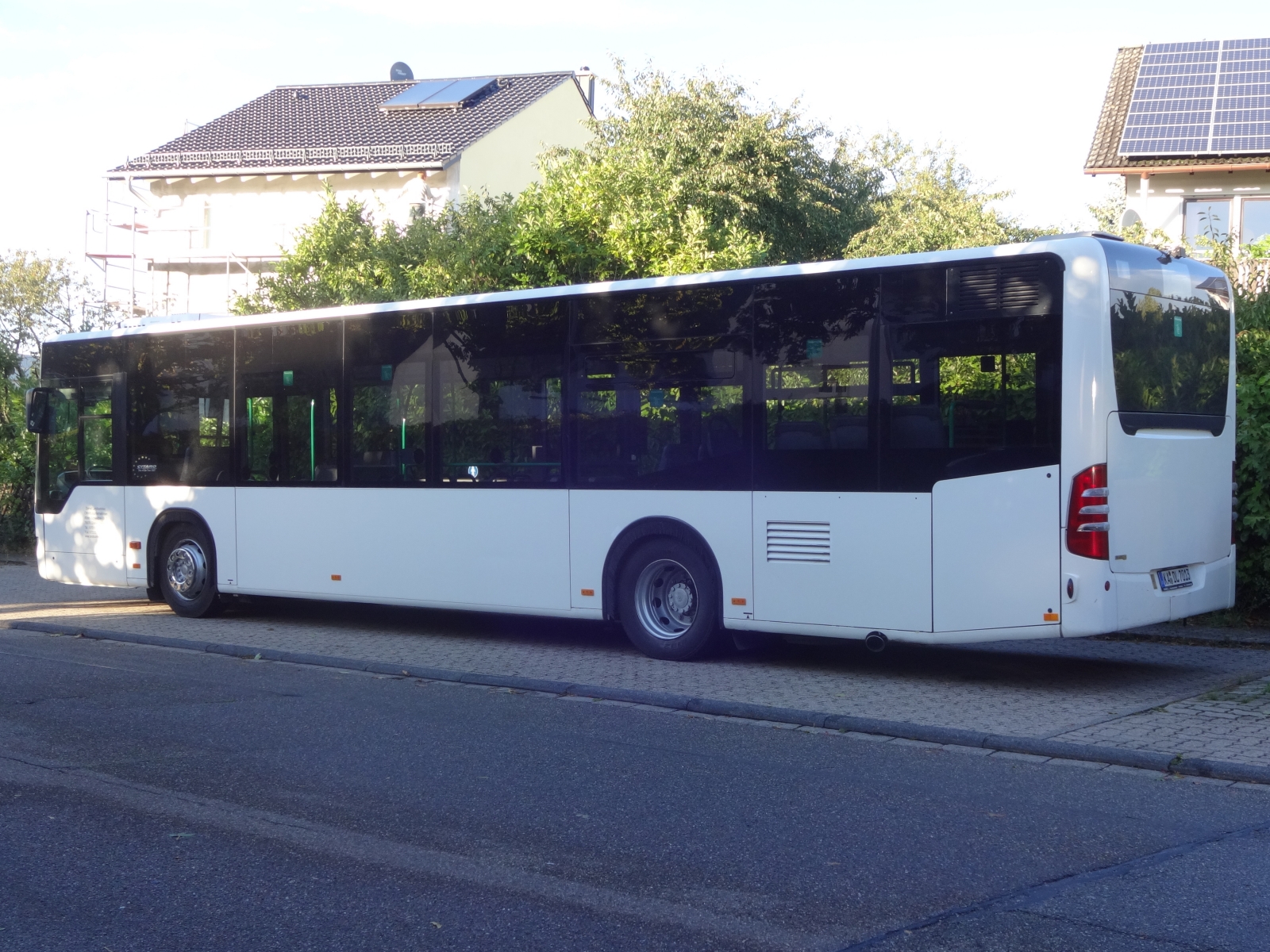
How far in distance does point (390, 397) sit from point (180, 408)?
2.93 metres

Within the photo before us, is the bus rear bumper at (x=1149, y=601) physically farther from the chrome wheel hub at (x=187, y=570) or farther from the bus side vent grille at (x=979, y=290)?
A: the chrome wheel hub at (x=187, y=570)

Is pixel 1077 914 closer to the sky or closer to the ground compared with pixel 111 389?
closer to the ground

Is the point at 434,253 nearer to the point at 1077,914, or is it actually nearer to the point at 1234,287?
the point at 1234,287

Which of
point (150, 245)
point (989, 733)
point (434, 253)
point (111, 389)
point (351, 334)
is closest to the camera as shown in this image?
point (989, 733)

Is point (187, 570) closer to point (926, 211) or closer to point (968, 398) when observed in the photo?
point (968, 398)

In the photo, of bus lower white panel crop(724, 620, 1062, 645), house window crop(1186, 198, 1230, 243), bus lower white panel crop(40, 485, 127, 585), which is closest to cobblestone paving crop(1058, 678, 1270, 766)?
bus lower white panel crop(724, 620, 1062, 645)

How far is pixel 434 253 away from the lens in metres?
22.5

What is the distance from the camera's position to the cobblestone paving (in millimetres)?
7449

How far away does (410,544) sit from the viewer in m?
12.7

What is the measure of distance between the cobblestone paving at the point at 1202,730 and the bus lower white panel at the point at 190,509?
9.10 meters

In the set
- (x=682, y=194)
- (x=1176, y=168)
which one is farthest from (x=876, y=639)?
(x=1176, y=168)

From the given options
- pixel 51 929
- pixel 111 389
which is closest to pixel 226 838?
pixel 51 929

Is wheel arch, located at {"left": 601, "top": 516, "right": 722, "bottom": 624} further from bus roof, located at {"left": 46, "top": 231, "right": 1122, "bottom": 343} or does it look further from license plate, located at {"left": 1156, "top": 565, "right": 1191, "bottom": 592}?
license plate, located at {"left": 1156, "top": 565, "right": 1191, "bottom": 592}

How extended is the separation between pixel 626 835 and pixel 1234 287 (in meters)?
10.4
